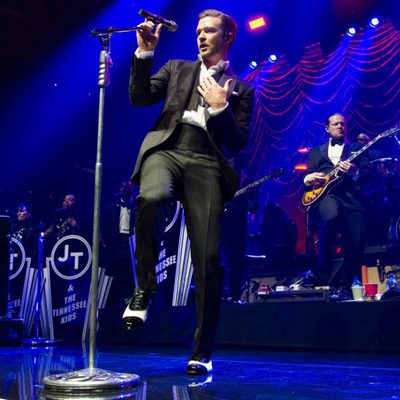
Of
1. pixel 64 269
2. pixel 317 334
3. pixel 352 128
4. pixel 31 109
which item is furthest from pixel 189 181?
pixel 31 109

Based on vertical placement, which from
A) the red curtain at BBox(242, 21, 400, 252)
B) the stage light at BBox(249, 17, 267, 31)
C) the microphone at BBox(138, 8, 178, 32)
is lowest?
the microphone at BBox(138, 8, 178, 32)

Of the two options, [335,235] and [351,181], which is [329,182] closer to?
[351,181]

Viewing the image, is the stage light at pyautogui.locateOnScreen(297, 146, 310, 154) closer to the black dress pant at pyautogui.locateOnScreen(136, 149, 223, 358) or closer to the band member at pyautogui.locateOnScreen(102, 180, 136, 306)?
the band member at pyautogui.locateOnScreen(102, 180, 136, 306)

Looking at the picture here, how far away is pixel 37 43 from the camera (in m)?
9.82

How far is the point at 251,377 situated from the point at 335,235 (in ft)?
13.7

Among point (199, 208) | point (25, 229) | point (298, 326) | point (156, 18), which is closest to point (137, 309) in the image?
point (199, 208)

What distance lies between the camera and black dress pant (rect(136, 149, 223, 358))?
255cm

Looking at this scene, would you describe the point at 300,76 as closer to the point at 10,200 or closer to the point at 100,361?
the point at 10,200

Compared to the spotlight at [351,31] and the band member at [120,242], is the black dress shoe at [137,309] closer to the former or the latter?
the band member at [120,242]

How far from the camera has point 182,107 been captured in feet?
8.92

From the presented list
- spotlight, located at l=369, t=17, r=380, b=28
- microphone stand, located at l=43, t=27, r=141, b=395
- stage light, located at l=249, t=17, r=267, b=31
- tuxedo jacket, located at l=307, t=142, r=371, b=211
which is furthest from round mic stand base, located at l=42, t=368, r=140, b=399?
stage light, located at l=249, t=17, r=267, b=31

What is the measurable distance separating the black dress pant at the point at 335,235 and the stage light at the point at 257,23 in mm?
4022

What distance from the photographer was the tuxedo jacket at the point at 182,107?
2625mm

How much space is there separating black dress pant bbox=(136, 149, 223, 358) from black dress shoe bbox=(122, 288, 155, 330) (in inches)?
8.3
